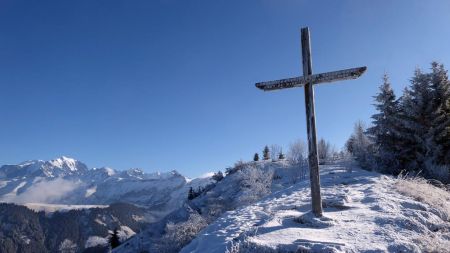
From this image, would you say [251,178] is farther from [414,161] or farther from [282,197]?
[282,197]

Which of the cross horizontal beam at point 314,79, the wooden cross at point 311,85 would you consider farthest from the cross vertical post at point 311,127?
the cross horizontal beam at point 314,79

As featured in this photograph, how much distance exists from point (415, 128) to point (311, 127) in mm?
20636

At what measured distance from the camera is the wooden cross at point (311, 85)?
491 inches

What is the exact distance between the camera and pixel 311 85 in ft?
43.8

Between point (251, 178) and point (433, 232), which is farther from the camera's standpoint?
point (251, 178)

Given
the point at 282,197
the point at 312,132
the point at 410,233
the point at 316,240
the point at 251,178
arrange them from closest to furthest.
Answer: the point at 316,240
the point at 410,233
the point at 312,132
the point at 282,197
the point at 251,178

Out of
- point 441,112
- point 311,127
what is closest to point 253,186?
point 441,112

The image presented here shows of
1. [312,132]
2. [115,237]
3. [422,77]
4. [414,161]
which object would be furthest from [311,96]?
[115,237]

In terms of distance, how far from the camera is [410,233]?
10227 mm

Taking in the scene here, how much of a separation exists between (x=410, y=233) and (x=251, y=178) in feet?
102

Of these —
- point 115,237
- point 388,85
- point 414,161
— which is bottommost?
point 115,237

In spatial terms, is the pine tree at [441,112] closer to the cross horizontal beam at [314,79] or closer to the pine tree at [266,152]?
the cross horizontal beam at [314,79]

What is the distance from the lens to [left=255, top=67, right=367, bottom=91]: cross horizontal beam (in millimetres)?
12574

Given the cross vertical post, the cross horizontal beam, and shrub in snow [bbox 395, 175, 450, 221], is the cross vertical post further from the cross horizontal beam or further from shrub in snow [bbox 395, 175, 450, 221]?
shrub in snow [bbox 395, 175, 450, 221]
